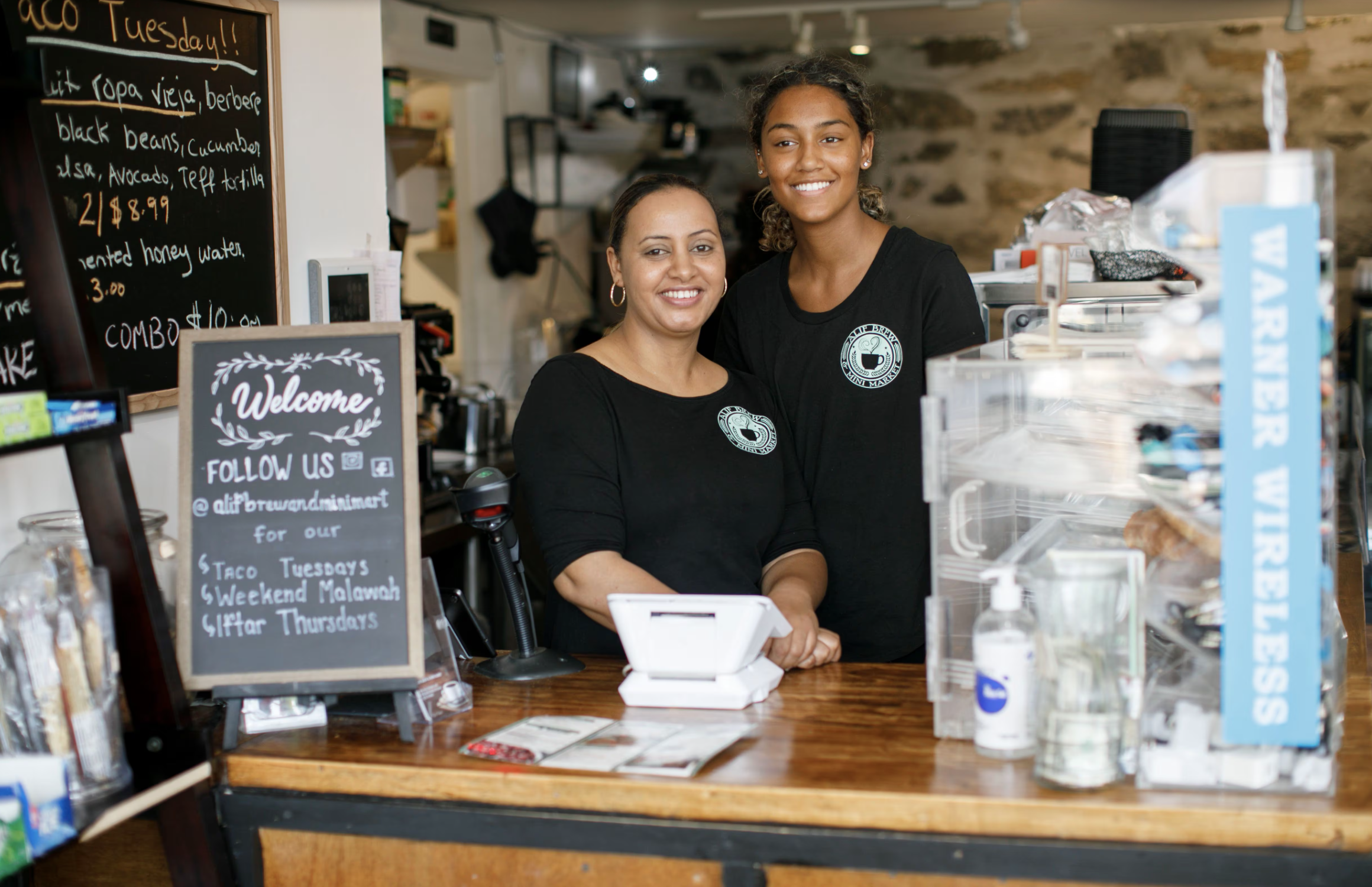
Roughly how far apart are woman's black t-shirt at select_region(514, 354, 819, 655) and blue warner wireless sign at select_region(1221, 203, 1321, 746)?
2.75ft

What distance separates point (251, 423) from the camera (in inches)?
65.2

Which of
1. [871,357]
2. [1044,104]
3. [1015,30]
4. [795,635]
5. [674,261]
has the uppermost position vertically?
[1015,30]

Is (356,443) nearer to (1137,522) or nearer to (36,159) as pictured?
(36,159)

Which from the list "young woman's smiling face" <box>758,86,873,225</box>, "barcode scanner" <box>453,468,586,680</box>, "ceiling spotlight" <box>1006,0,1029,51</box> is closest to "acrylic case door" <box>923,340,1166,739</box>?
"barcode scanner" <box>453,468,586,680</box>

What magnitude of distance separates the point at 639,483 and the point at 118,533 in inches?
30.1

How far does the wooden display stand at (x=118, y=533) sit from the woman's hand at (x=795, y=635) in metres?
0.82

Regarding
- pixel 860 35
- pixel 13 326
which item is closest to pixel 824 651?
pixel 13 326

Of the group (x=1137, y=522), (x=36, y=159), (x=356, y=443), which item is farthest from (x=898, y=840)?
(x=36, y=159)

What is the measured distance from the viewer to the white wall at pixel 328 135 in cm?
230

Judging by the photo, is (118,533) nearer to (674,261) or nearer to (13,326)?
(13,326)

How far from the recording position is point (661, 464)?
6.45 feet

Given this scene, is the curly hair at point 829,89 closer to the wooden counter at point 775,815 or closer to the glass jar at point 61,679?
the wooden counter at point 775,815

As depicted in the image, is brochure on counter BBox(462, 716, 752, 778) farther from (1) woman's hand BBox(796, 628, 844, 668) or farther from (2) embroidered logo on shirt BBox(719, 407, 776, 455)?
(2) embroidered logo on shirt BBox(719, 407, 776, 455)

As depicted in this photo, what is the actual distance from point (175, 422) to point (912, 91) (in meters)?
5.93
